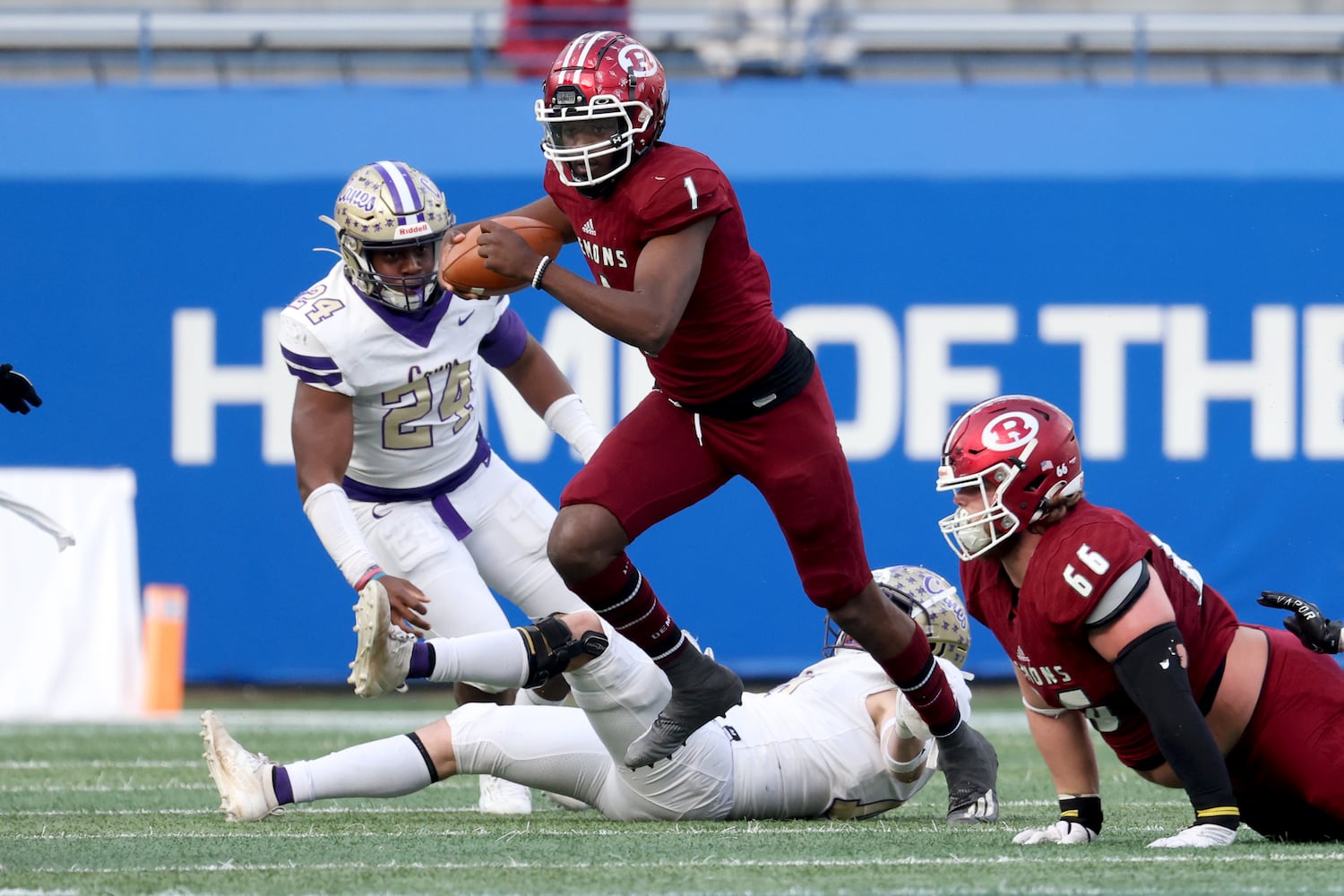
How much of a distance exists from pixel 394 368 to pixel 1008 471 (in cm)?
200

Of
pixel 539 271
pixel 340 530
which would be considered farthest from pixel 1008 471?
pixel 340 530

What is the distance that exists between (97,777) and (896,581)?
2.55 m

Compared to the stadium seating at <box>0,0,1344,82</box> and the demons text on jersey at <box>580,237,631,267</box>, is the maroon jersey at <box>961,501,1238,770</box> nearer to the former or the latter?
the demons text on jersey at <box>580,237,631,267</box>

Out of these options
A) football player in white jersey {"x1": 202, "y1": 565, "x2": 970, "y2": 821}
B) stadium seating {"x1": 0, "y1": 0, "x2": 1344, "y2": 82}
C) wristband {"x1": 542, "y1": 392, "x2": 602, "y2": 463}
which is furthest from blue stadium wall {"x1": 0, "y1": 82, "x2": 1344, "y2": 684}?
football player in white jersey {"x1": 202, "y1": 565, "x2": 970, "y2": 821}

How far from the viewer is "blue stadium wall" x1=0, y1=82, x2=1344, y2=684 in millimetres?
8812

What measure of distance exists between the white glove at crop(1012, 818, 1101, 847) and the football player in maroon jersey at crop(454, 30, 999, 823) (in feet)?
1.95

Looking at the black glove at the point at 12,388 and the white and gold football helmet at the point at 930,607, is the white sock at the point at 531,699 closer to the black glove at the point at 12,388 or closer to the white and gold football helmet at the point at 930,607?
the white and gold football helmet at the point at 930,607

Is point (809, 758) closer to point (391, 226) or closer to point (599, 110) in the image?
point (599, 110)

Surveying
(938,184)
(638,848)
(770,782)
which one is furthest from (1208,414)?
(638,848)

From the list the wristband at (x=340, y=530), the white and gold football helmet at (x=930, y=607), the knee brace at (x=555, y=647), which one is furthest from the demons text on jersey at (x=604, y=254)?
the white and gold football helmet at (x=930, y=607)

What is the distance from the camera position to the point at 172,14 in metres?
Result: 10.2

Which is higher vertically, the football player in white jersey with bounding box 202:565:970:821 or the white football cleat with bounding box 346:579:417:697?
the white football cleat with bounding box 346:579:417:697

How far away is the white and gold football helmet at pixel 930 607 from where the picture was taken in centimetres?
473

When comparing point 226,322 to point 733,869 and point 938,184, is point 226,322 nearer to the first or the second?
point 938,184
